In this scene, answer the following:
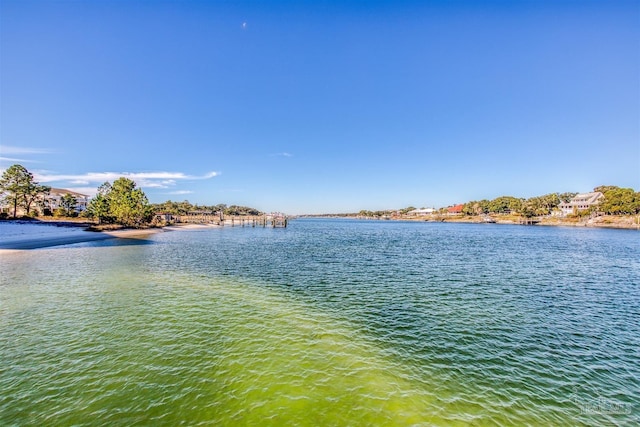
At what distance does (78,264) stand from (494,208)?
659ft

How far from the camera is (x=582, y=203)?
129125 mm

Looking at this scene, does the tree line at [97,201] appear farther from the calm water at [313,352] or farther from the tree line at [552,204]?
the tree line at [552,204]

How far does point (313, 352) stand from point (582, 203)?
17363 cm

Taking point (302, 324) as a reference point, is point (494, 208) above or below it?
above

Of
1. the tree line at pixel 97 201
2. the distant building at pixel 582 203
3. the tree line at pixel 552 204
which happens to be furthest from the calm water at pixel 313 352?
the distant building at pixel 582 203

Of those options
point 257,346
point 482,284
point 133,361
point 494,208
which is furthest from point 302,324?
point 494,208

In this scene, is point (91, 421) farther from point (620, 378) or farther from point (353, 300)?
point (620, 378)

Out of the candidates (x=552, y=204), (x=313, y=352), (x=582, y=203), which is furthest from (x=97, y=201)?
(x=552, y=204)

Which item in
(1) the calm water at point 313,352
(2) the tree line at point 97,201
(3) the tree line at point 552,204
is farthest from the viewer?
(3) the tree line at point 552,204

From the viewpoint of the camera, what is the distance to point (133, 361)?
8.94 metres

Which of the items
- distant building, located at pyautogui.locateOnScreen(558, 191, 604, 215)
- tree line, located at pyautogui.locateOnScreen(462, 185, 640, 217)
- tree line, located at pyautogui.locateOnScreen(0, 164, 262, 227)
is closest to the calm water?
tree line, located at pyautogui.locateOnScreen(0, 164, 262, 227)

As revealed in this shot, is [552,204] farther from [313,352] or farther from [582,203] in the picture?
[313,352]

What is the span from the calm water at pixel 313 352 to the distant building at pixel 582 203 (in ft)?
482

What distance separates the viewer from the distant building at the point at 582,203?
409 ft
